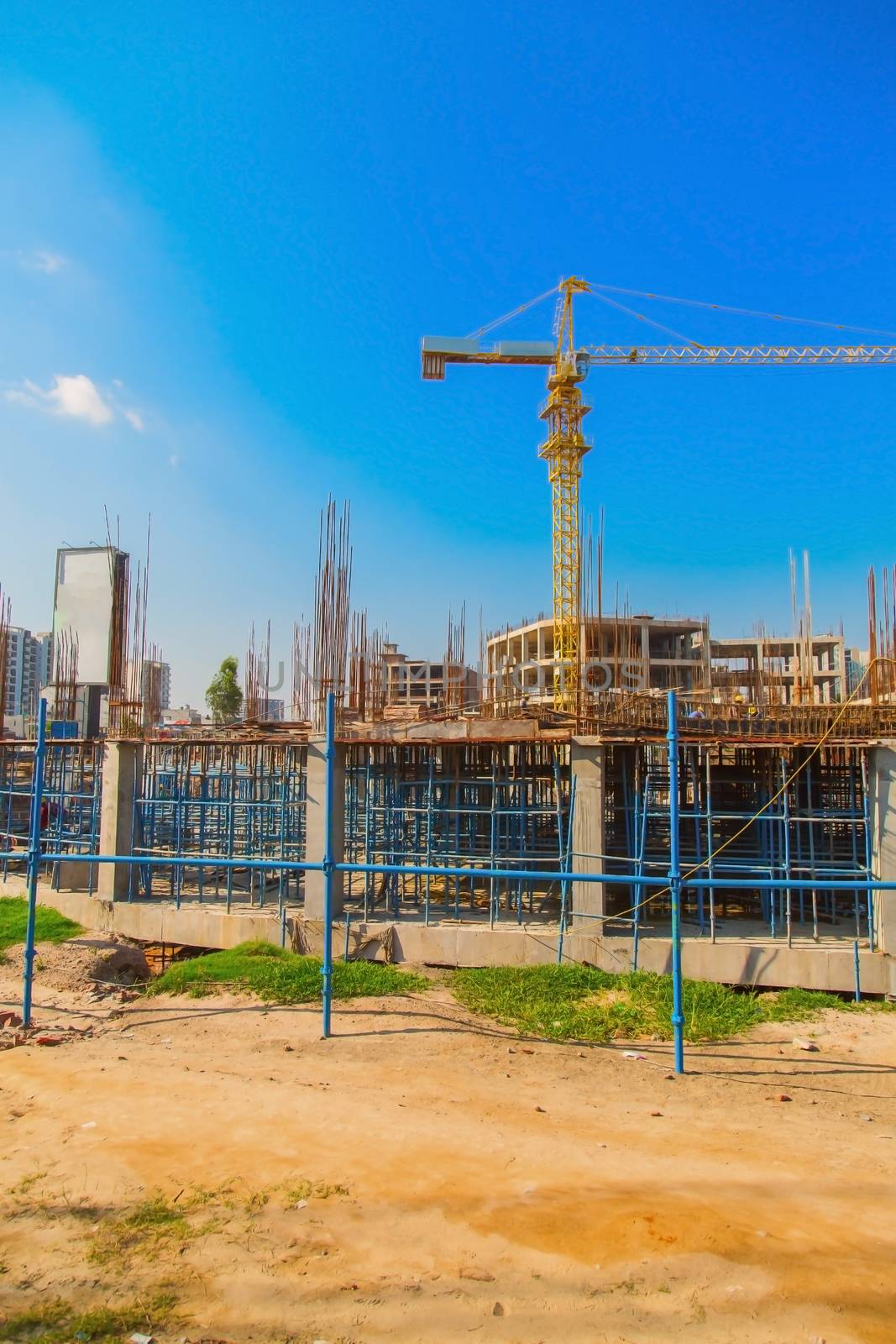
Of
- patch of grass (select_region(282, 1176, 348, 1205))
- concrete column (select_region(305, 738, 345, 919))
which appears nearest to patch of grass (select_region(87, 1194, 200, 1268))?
patch of grass (select_region(282, 1176, 348, 1205))

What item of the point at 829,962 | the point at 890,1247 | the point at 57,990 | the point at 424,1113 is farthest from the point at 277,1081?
the point at 829,962

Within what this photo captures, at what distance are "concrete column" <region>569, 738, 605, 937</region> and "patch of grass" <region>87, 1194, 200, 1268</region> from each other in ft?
26.7

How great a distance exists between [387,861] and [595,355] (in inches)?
1302

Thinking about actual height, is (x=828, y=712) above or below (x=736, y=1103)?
above

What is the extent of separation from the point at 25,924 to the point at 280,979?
19.9 ft

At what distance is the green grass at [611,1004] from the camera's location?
694cm

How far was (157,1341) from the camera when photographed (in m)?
2.84

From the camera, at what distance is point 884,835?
1070 centimetres

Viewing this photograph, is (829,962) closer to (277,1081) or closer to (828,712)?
(828,712)

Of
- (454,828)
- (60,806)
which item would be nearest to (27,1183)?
(454,828)

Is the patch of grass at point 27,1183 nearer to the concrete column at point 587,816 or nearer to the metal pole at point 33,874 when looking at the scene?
the metal pole at point 33,874

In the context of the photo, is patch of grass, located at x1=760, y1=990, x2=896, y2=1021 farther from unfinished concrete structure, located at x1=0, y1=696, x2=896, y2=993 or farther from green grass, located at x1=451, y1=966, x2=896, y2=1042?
unfinished concrete structure, located at x1=0, y1=696, x2=896, y2=993

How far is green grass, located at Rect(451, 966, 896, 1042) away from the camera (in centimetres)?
694

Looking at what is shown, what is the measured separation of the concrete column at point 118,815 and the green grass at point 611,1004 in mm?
7132
